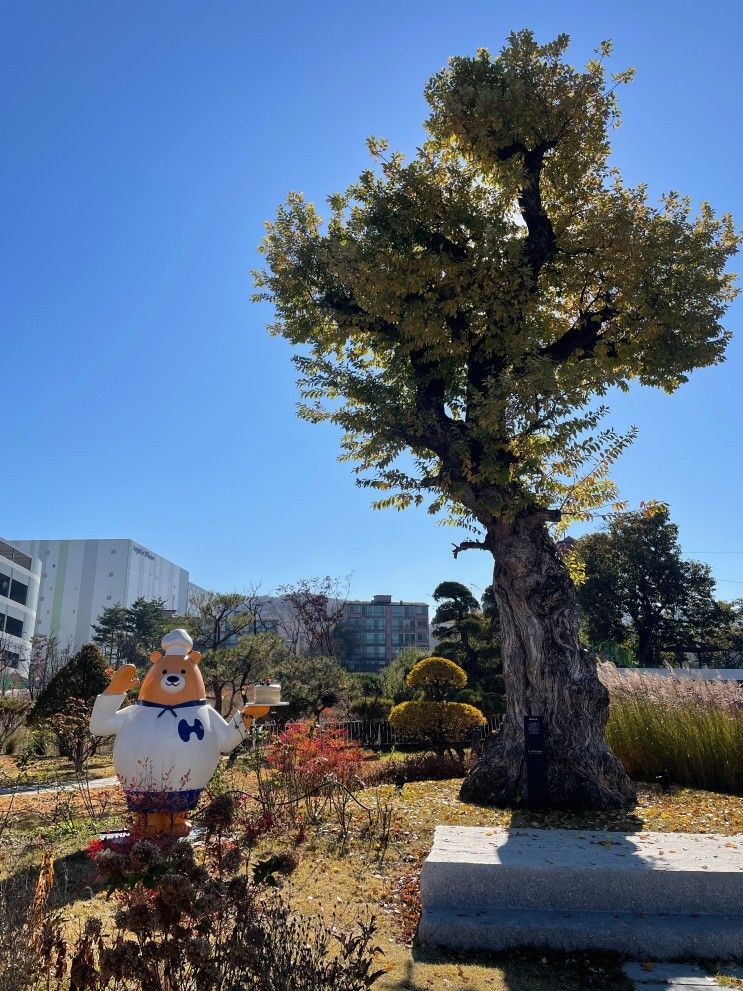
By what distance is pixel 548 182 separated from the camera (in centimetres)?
862

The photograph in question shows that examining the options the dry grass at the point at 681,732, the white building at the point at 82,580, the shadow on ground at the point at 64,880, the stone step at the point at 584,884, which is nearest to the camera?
the shadow on ground at the point at 64,880

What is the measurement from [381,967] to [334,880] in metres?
1.55

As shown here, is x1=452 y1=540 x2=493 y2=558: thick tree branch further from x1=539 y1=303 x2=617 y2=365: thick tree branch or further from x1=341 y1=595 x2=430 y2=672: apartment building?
x1=341 y1=595 x2=430 y2=672: apartment building

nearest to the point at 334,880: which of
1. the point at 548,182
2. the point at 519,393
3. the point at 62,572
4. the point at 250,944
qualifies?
the point at 250,944

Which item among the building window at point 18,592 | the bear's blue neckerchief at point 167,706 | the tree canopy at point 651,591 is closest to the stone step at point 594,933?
the bear's blue neckerchief at point 167,706

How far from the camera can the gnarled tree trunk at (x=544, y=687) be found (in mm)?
7168

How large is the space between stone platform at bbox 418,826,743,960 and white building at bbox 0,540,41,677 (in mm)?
51217

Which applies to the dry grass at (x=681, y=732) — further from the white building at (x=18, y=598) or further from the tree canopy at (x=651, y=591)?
the white building at (x=18, y=598)

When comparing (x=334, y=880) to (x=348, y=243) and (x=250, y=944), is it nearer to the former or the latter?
(x=250, y=944)

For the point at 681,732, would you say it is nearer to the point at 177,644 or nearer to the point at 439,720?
the point at 439,720

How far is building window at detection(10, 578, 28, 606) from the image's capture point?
52.6 m

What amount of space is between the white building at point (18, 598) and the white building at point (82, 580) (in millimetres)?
26236

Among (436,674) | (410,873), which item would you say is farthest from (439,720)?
(410,873)

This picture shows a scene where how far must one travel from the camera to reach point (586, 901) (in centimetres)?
413
